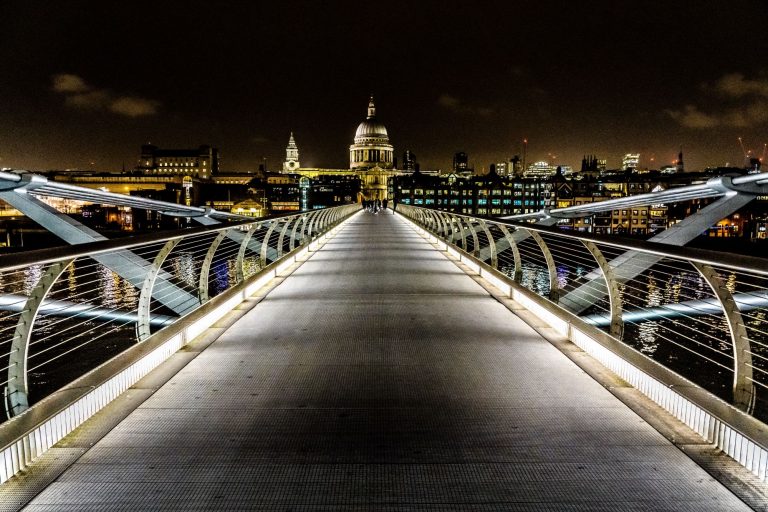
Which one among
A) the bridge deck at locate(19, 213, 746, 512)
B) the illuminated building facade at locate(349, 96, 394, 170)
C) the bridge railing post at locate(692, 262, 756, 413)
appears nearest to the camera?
the bridge deck at locate(19, 213, 746, 512)

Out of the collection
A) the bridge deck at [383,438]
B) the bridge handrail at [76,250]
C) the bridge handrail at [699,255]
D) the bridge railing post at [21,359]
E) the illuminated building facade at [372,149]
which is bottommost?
the bridge deck at [383,438]

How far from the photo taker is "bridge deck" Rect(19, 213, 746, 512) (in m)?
2.77

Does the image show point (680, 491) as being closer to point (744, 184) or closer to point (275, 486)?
point (275, 486)

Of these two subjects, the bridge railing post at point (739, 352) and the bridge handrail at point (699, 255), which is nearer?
the bridge handrail at point (699, 255)

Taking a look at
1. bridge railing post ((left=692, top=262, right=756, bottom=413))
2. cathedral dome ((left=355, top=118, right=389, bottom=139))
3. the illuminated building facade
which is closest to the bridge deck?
bridge railing post ((left=692, top=262, right=756, bottom=413))

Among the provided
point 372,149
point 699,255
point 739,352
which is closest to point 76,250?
point 699,255

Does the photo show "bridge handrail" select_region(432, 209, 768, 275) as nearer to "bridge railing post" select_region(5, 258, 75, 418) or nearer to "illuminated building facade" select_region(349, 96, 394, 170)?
"bridge railing post" select_region(5, 258, 75, 418)

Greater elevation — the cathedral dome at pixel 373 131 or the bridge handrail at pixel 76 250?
the cathedral dome at pixel 373 131

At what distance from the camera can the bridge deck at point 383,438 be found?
277 cm

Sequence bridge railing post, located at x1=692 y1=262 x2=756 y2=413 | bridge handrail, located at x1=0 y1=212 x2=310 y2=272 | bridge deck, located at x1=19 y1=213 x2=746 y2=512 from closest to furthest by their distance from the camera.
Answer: bridge deck, located at x1=19 y1=213 x2=746 y2=512, bridge handrail, located at x1=0 y1=212 x2=310 y2=272, bridge railing post, located at x1=692 y1=262 x2=756 y2=413

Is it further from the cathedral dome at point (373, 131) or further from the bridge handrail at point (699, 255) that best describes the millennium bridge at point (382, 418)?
the cathedral dome at point (373, 131)

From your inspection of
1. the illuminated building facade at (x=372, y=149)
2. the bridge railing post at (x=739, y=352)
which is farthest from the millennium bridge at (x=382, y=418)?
the illuminated building facade at (x=372, y=149)

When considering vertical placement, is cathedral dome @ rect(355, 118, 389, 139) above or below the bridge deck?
above

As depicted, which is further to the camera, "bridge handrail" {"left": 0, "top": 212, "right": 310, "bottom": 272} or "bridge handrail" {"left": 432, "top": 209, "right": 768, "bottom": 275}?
"bridge handrail" {"left": 0, "top": 212, "right": 310, "bottom": 272}
